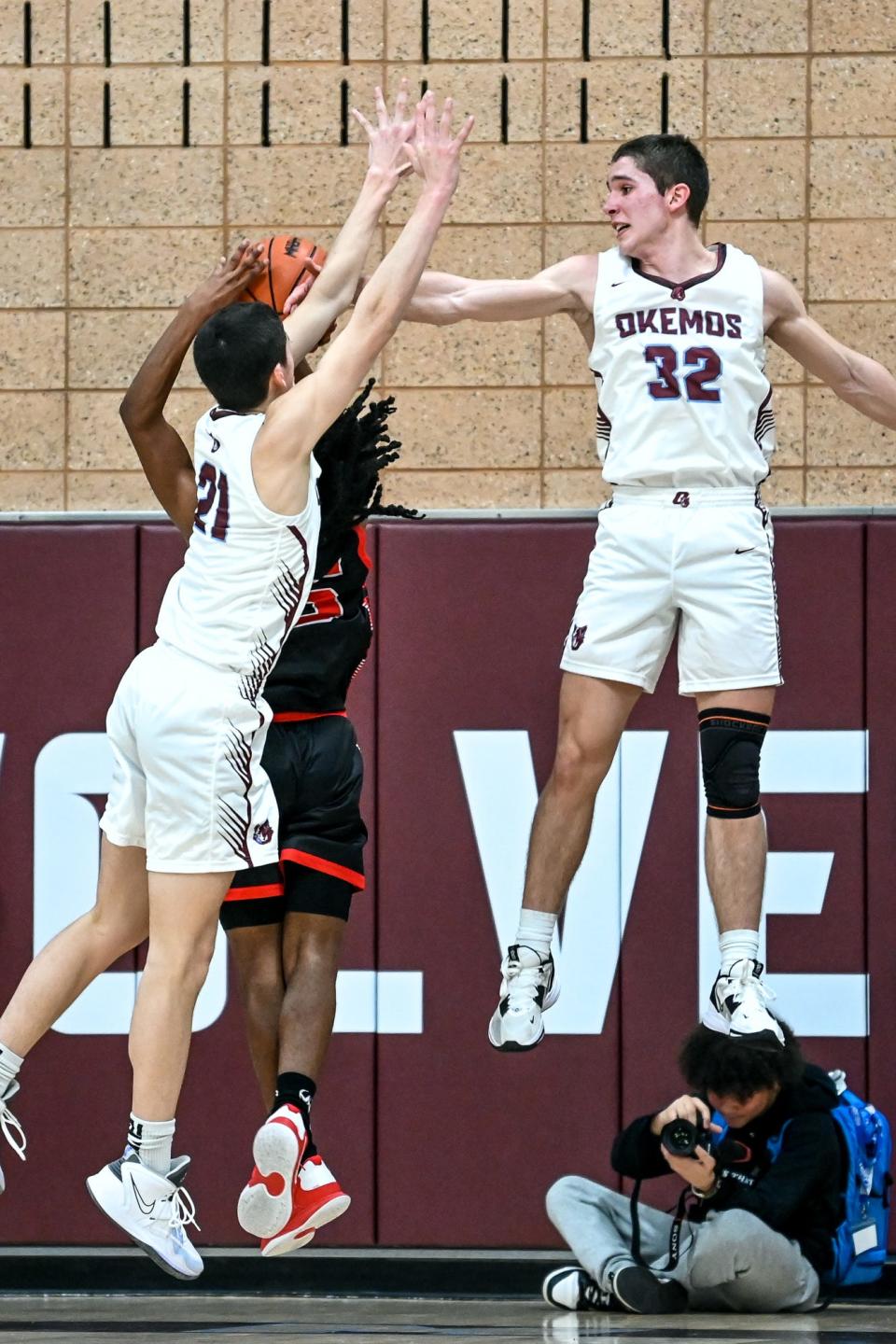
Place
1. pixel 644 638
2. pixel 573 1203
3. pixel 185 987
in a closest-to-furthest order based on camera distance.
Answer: pixel 185 987
pixel 644 638
pixel 573 1203

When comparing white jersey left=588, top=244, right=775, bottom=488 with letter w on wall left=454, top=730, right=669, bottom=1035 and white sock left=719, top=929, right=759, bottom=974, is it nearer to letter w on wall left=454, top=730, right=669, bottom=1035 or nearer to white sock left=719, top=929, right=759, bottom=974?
white sock left=719, top=929, right=759, bottom=974

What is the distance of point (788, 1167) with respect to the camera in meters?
7.19

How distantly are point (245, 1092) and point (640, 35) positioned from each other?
14.6 ft

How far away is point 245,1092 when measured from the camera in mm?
7977

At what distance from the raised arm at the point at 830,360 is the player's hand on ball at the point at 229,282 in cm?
155

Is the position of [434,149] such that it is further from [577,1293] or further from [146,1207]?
[577,1293]

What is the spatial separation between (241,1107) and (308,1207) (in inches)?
88.2

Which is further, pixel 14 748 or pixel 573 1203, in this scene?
pixel 14 748

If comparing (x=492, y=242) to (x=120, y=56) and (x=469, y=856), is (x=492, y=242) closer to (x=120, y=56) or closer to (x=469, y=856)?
(x=120, y=56)

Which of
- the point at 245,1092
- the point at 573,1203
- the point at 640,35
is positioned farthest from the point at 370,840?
the point at 640,35

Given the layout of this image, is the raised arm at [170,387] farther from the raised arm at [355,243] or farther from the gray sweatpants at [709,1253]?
the gray sweatpants at [709,1253]

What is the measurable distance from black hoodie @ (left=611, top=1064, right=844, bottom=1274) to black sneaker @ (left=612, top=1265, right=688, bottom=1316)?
29 cm

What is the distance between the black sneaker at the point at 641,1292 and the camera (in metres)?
7.08

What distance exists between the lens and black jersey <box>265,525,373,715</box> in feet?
20.9
